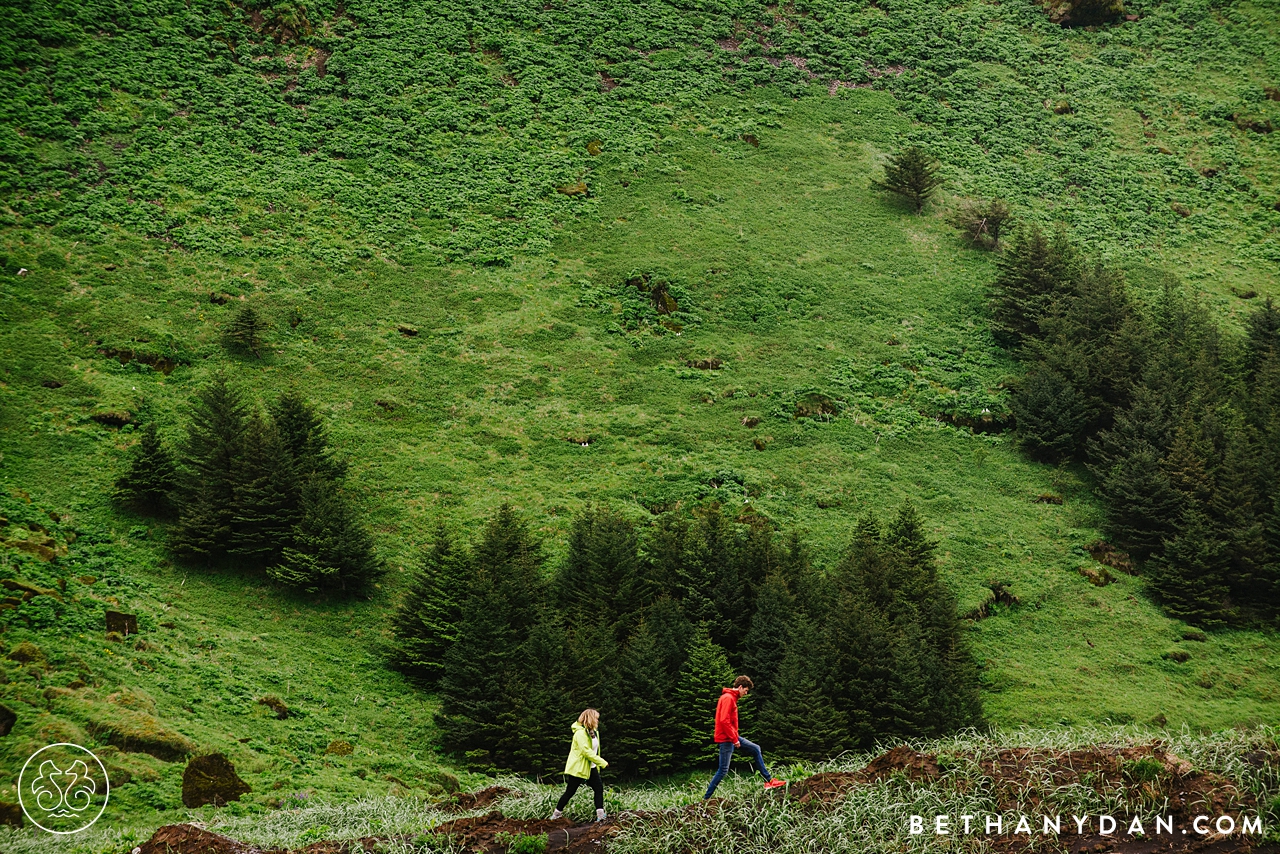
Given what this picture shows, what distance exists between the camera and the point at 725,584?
30.7m

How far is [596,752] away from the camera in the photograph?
14602 mm

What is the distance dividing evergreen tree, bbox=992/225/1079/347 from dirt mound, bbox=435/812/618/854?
46276mm

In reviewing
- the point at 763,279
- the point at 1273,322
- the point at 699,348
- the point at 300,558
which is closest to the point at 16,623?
the point at 300,558

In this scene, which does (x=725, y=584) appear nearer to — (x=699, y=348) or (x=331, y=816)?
(x=331, y=816)

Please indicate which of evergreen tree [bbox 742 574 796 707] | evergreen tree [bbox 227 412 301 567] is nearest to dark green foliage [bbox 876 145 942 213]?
evergreen tree [bbox 742 574 796 707]

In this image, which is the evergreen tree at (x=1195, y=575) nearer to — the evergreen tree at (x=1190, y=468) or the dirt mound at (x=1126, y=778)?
Result: the evergreen tree at (x=1190, y=468)

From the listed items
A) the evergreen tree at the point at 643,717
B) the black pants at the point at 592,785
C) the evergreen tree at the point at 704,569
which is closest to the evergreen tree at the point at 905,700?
the evergreen tree at the point at 704,569

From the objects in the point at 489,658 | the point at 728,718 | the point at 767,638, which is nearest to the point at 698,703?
the point at 767,638

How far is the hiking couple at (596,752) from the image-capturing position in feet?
47.4

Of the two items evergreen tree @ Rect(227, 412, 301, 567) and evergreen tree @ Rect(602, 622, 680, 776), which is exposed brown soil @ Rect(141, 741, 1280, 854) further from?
evergreen tree @ Rect(227, 412, 301, 567)

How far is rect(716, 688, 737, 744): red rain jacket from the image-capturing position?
15094 mm

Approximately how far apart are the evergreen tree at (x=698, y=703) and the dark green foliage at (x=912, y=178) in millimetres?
48358

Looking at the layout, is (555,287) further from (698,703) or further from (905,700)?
(905,700)

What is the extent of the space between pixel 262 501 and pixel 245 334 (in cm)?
1585
